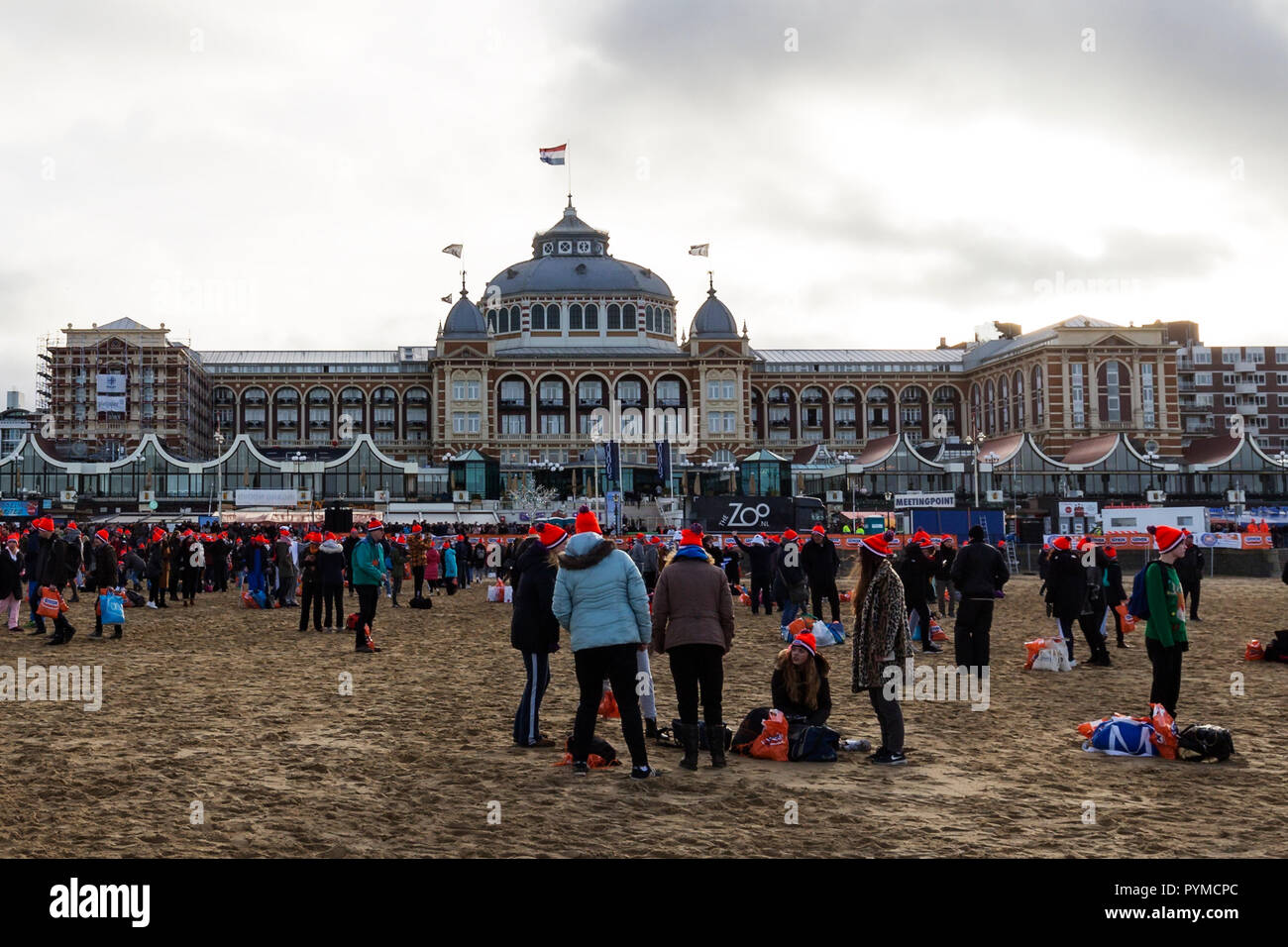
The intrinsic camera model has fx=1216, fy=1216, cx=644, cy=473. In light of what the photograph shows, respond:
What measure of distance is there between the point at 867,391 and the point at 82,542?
8896 centimetres

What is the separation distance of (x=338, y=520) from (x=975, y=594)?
1947 cm

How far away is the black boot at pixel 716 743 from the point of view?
31.7ft

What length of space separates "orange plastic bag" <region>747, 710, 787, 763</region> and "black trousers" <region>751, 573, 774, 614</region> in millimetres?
15086

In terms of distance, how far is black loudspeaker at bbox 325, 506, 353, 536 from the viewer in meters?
28.6

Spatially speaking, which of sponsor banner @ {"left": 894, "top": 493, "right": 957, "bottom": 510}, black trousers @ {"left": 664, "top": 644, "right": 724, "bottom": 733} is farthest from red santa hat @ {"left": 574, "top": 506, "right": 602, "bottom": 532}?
sponsor banner @ {"left": 894, "top": 493, "right": 957, "bottom": 510}

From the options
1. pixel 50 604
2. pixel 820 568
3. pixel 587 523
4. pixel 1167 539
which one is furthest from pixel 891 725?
pixel 50 604

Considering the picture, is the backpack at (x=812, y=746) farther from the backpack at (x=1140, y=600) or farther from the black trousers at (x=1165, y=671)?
the backpack at (x=1140, y=600)

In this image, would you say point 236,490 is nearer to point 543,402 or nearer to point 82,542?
point 543,402

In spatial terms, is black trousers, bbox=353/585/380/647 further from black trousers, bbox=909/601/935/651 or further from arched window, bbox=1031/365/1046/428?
arched window, bbox=1031/365/1046/428

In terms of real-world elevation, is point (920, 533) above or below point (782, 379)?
below

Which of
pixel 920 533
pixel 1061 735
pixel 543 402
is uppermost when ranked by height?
pixel 543 402

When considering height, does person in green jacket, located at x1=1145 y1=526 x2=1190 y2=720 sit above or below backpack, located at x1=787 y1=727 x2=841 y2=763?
above
